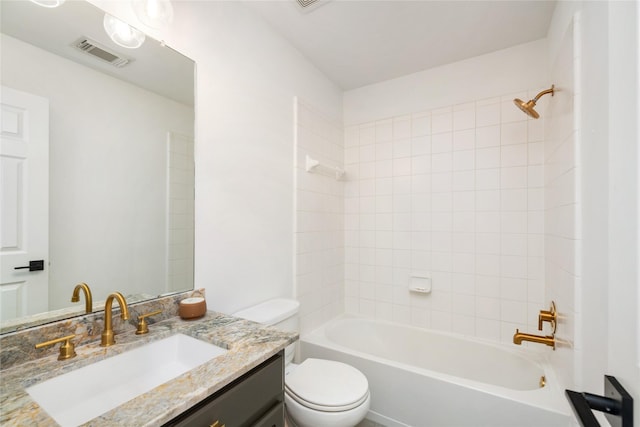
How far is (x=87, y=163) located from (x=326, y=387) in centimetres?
142

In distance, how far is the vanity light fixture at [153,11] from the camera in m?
→ 1.09

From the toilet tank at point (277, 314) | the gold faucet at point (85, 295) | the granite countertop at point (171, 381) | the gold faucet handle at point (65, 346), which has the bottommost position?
the toilet tank at point (277, 314)

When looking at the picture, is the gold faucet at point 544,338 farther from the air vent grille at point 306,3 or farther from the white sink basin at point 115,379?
the air vent grille at point 306,3

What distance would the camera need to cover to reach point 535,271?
6.33 feet

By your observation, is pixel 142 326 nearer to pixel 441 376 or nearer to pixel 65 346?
pixel 65 346

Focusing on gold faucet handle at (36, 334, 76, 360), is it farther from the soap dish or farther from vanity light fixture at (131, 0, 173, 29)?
vanity light fixture at (131, 0, 173, 29)

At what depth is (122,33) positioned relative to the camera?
1085 mm

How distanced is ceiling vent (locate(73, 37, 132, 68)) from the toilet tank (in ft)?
4.18

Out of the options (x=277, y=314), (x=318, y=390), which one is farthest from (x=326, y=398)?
(x=277, y=314)

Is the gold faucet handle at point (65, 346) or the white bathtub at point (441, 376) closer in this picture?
the gold faucet handle at point (65, 346)

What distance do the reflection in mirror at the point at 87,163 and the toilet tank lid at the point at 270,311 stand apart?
38 cm

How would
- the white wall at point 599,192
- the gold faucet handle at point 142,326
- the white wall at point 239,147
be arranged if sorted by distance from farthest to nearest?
the white wall at point 239,147 → the gold faucet handle at point 142,326 → the white wall at point 599,192

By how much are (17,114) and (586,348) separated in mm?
2164

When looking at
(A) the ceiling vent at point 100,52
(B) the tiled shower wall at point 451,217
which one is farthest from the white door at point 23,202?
(B) the tiled shower wall at point 451,217
